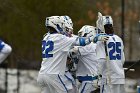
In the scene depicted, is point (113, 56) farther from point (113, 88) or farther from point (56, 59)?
point (56, 59)

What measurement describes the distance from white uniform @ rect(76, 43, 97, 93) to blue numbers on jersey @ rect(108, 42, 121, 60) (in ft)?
3.72

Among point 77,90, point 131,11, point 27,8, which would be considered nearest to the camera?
point 77,90

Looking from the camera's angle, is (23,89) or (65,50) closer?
(65,50)

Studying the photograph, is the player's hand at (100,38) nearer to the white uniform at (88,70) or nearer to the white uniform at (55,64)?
the white uniform at (55,64)

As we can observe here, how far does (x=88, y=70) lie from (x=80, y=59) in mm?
343

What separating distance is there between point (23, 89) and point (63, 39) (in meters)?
12.9

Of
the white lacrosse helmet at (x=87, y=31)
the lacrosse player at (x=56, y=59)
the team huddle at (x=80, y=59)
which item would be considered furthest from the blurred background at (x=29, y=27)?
the lacrosse player at (x=56, y=59)

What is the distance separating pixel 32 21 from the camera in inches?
995

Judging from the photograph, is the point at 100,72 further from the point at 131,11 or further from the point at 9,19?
the point at 131,11

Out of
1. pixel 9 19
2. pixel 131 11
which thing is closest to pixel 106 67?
pixel 9 19

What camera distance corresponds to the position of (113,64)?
1659 centimetres

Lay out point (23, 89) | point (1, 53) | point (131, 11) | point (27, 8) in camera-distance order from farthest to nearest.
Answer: point (131, 11)
point (23, 89)
point (27, 8)
point (1, 53)

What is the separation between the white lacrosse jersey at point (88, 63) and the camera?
17.7m

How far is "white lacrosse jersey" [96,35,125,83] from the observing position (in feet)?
54.5
